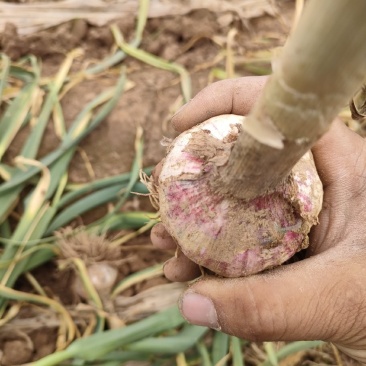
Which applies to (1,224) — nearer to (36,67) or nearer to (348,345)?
(36,67)

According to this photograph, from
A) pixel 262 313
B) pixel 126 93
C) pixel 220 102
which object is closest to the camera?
pixel 262 313

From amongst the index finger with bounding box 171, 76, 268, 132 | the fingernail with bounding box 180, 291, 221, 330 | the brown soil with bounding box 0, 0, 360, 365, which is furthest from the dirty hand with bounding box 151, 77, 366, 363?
the brown soil with bounding box 0, 0, 360, 365

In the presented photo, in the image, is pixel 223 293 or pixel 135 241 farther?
pixel 135 241

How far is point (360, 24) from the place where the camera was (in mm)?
372

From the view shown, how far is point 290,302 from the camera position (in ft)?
2.32

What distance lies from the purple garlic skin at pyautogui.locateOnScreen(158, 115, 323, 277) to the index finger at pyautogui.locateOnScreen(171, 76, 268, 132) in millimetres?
164

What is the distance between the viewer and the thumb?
0.71m

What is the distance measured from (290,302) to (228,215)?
171 mm

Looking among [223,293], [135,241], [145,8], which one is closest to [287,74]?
[223,293]

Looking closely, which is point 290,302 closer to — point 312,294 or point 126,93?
point 312,294

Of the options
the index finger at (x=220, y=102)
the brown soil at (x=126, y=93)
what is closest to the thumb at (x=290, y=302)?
the index finger at (x=220, y=102)

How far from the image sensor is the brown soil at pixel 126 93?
1163mm

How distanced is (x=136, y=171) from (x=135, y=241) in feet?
0.73

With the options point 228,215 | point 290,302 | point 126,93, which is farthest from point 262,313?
point 126,93
